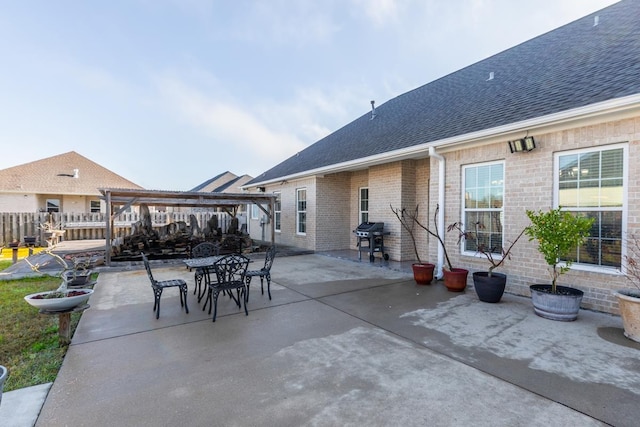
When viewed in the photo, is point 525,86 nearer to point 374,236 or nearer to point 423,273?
point 423,273

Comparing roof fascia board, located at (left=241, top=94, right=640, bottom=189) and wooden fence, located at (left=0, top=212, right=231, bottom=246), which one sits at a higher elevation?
roof fascia board, located at (left=241, top=94, right=640, bottom=189)

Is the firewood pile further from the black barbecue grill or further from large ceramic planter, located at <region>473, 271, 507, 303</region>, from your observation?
large ceramic planter, located at <region>473, 271, 507, 303</region>

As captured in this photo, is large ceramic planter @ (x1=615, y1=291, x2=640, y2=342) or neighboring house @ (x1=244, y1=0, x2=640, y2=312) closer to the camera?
large ceramic planter @ (x1=615, y1=291, x2=640, y2=342)

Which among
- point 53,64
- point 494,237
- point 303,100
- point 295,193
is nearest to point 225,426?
point 494,237

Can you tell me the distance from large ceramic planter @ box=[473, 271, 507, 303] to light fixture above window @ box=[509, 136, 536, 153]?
7.80ft

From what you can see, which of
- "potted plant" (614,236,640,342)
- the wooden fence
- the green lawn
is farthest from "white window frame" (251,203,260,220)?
"potted plant" (614,236,640,342)

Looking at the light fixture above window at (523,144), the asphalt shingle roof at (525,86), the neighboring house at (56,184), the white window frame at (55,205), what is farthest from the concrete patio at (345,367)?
the white window frame at (55,205)

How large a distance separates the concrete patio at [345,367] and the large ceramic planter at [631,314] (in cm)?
17

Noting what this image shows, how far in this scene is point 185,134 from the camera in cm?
2066

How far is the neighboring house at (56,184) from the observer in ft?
58.4

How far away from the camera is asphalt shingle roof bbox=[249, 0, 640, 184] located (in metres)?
5.30

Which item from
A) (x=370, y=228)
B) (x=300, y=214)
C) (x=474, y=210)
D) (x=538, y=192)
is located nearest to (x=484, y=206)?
(x=474, y=210)

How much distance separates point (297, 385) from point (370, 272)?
5.51 meters

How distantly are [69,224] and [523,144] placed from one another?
63.0ft
